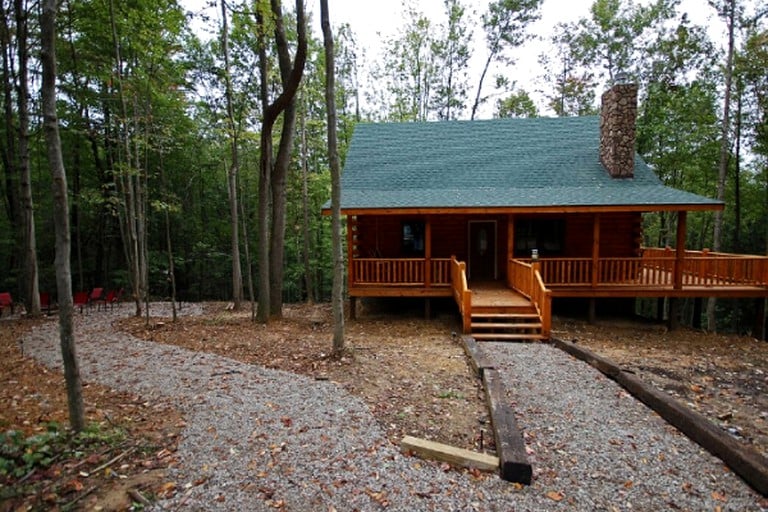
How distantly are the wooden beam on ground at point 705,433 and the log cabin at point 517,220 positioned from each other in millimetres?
3102

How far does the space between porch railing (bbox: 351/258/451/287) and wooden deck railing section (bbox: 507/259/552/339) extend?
1.86 metres

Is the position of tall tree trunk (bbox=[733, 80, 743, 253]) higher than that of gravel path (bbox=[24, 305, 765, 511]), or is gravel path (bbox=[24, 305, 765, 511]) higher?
tall tree trunk (bbox=[733, 80, 743, 253])

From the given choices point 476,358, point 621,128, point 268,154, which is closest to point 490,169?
point 621,128

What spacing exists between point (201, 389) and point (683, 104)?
22.7 meters

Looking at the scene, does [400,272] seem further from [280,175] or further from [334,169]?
[334,169]

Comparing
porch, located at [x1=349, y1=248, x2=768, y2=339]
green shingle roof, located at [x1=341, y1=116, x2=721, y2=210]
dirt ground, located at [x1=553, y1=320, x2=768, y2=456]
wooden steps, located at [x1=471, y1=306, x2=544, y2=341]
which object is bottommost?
dirt ground, located at [x1=553, y1=320, x2=768, y2=456]

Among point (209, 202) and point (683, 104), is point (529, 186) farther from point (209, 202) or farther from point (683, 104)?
point (209, 202)

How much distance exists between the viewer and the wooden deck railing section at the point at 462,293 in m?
8.94

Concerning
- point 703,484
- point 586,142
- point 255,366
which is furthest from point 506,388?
point 586,142

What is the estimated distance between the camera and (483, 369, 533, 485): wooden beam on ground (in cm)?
334

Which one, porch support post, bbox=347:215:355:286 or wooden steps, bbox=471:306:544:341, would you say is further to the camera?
porch support post, bbox=347:215:355:286

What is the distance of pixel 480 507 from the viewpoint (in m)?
3.03

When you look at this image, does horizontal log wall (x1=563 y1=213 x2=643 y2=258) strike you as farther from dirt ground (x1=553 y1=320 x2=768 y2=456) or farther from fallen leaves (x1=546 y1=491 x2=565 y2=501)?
fallen leaves (x1=546 y1=491 x2=565 y2=501)

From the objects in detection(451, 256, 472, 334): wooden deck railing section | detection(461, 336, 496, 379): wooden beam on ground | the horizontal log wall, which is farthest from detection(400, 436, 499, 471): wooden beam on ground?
the horizontal log wall
